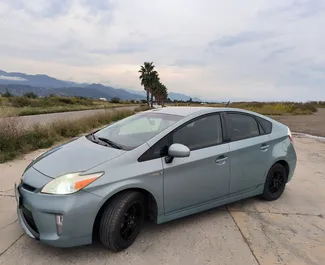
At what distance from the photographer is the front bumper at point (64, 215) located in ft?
9.20

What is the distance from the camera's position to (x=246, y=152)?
423 cm

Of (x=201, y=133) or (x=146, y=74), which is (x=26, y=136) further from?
(x=146, y=74)

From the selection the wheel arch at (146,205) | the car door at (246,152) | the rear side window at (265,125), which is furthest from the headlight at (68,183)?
the rear side window at (265,125)

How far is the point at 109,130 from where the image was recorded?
4.34 m

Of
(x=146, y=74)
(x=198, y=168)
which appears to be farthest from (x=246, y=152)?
(x=146, y=74)

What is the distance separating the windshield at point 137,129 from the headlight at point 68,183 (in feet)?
2.21

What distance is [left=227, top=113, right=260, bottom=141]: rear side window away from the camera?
4250mm

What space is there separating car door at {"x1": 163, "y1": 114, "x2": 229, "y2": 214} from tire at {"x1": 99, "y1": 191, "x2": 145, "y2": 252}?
381mm

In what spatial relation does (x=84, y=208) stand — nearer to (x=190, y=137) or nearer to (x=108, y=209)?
(x=108, y=209)

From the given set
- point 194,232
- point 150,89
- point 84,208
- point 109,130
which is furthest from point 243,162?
point 150,89

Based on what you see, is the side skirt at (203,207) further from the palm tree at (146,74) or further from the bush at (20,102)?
the palm tree at (146,74)

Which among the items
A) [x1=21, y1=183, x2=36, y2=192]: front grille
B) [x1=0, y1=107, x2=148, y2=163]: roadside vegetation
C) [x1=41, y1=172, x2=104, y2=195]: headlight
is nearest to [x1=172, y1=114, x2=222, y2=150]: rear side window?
[x1=41, y1=172, x2=104, y2=195]: headlight

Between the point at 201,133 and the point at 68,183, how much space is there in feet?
6.01

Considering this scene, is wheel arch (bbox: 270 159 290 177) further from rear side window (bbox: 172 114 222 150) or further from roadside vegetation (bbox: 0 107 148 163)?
roadside vegetation (bbox: 0 107 148 163)
